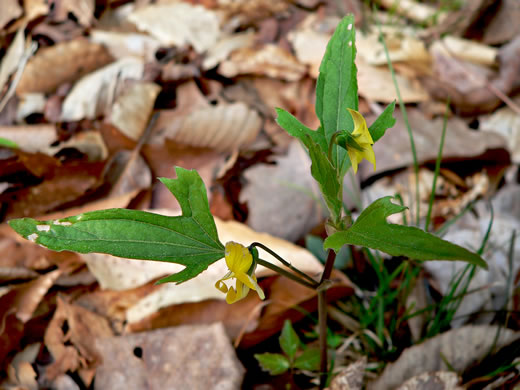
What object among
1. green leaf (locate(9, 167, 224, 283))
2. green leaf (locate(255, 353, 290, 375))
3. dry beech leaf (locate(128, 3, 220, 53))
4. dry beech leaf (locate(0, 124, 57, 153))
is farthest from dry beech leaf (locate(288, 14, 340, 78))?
green leaf (locate(9, 167, 224, 283))

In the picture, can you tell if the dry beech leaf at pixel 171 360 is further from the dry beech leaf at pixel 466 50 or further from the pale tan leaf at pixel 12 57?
the dry beech leaf at pixel 466 50

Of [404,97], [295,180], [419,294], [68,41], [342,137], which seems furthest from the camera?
[68,41]

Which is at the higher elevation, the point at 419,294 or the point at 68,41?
the point at 68,41

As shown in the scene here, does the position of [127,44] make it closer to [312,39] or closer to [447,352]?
[312,39]

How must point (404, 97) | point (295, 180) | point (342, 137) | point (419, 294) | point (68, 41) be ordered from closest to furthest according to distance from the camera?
point (342, 137), point (419, 294), point (295, 180), point (404, 97), point (68, 41)

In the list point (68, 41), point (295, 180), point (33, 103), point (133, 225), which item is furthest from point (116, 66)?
point (133, 225)

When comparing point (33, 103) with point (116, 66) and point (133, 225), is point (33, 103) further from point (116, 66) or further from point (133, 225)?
point (133, 225)
